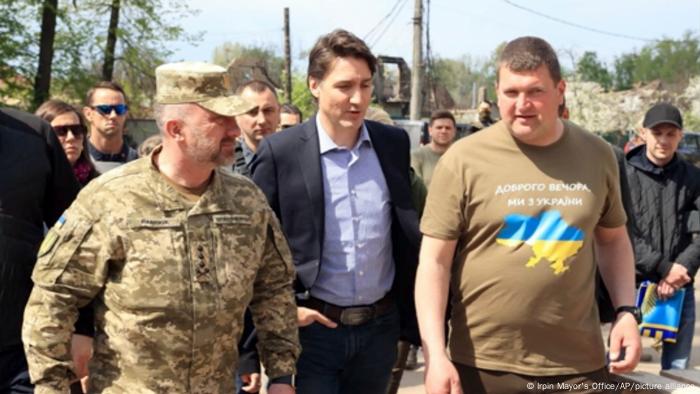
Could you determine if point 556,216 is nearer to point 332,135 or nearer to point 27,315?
point 332,135

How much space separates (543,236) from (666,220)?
3122 mm

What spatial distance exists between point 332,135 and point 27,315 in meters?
1.36

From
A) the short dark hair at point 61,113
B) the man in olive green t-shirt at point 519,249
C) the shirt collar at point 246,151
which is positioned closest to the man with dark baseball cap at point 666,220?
the shirt collar at point 246,151

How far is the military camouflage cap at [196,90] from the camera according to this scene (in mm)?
2758

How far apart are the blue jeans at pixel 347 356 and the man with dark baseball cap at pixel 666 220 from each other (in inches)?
104

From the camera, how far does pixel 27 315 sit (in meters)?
2.67

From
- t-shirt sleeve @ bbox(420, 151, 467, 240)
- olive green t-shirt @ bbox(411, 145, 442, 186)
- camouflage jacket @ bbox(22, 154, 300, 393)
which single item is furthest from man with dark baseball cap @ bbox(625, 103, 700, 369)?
camouflage jacket @ bbox(22, 154, 300, 393)

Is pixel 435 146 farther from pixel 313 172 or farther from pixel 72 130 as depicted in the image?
pixel 313 172

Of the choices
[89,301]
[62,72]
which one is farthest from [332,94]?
[62,72]

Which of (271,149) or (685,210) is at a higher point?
(271,149)

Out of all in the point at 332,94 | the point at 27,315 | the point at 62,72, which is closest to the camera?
the point at 27,315

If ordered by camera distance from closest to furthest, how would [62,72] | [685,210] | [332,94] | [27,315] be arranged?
[27,315] → [332,94] → [685,210] → [62,72]

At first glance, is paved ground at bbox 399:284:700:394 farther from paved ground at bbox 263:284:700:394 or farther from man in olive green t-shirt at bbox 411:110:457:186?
man in olive green t-shirt at bbox 411:110:457:186

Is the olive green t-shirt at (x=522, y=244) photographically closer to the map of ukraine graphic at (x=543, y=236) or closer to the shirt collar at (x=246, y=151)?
the map of ukraine graphic at (x=543, y=236)
